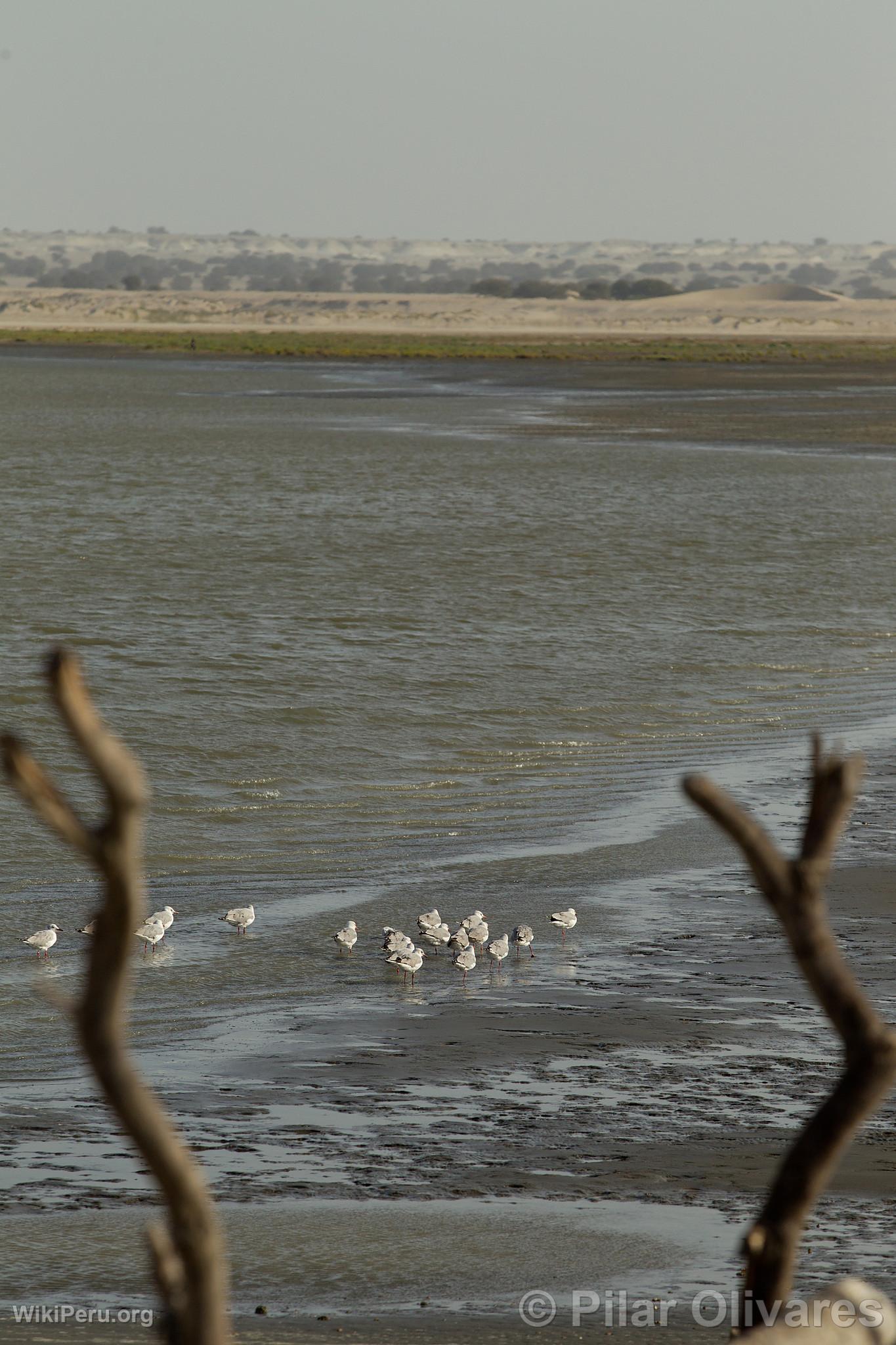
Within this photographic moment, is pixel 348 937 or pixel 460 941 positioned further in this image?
pixel 348 937

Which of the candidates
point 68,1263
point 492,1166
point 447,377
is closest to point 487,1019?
point 492,1166

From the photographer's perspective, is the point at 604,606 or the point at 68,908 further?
the point at 604,606

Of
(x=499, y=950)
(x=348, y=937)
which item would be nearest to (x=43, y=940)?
(x=348, y=937)

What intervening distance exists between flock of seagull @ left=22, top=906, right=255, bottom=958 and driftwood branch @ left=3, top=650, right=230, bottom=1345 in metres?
7.62

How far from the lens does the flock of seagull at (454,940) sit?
33.9ft

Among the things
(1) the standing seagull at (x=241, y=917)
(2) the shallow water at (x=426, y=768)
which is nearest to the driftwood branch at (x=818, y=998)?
(2) the shallow water at (x=426, y=768)

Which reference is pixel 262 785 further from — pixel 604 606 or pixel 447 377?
pixel 447 377

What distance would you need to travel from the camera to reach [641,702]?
19.0m

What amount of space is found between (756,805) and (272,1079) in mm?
6587

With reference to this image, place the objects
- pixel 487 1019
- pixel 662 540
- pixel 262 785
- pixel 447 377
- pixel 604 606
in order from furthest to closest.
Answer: pixel 447 377 < pixel 662 540 < pixel 604 606 < pixel 262 785 < pixel 487 1019

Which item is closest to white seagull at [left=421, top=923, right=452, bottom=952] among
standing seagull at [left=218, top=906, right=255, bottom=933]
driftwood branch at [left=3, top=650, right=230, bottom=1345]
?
standing seagull at [left=218, top=906, right=255, bottom=933]

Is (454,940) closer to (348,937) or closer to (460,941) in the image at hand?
(460,941)

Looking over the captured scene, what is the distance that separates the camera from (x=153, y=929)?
35.9ft

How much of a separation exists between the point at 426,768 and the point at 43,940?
6.05 metres
